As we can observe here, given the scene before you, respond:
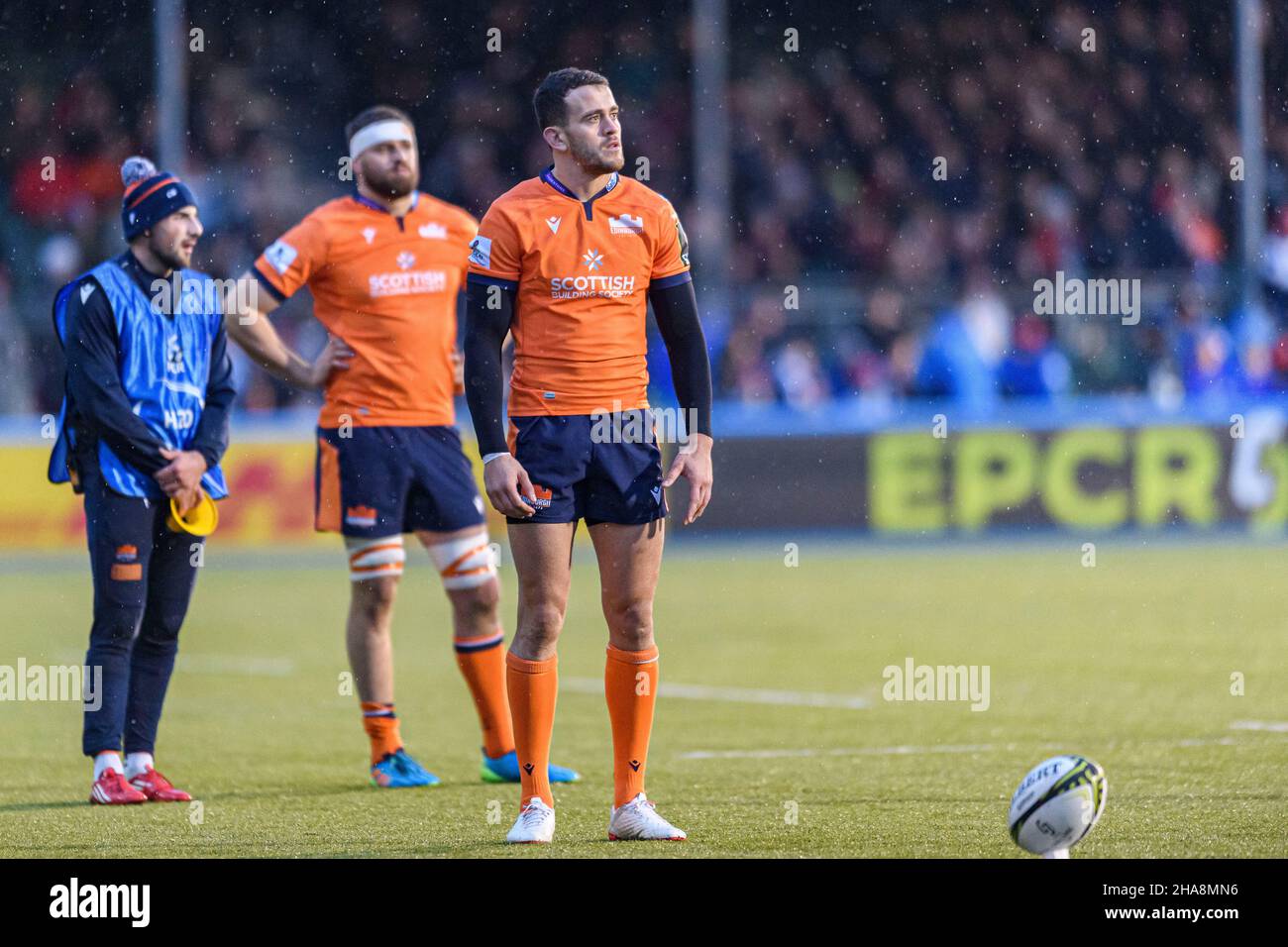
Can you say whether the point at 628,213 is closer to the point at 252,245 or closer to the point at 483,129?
the point at 252,245

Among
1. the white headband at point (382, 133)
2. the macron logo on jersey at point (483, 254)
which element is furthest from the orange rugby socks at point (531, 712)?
the white headband at point (382, 133)

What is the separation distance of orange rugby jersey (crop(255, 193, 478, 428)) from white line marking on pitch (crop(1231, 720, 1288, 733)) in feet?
11.7

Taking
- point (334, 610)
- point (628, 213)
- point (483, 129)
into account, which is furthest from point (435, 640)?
point (483, 129)

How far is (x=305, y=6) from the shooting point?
25.3 meters

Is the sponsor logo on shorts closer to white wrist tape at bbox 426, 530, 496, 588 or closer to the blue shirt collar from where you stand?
white wrist tape at bbox 426, 530, 496, 588

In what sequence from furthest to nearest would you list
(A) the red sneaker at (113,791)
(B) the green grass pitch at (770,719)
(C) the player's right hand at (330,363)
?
(C) the player's right hand at (330,363) < (A) the red sneaker at (113,791) < (B) the green grass pitch at (770,719)

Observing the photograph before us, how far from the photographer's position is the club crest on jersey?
6441mm

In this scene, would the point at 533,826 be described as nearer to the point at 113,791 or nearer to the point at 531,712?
the point at 531,712

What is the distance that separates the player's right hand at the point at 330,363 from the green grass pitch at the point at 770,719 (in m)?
Result: 1.56

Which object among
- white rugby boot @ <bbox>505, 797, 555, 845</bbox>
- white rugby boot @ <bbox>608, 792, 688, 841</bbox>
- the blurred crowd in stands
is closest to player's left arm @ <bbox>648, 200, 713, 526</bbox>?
white rugby boot @ <bbox>608, 792, 688, 841</bbox>

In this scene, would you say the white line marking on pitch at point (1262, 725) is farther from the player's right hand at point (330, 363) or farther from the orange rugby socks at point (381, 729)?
the player's right hand at point (330, 363)

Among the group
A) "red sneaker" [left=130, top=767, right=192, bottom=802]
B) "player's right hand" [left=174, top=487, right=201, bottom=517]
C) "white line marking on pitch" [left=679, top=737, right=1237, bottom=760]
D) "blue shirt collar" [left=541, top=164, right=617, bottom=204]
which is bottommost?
"white line marking on pitch" [left=679, top=737, right=1237, bottom=760]

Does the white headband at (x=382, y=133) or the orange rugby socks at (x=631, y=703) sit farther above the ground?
the white headband at (x=382, y=133)

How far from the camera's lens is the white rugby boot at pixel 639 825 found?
20.5 feet
